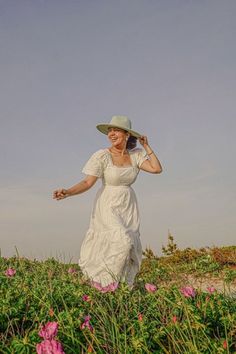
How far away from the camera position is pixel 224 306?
4914 mm

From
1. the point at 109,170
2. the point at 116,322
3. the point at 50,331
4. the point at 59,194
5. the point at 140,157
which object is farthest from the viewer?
the point at 140,157

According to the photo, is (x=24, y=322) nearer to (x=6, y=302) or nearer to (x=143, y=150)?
(x=6, y=302)

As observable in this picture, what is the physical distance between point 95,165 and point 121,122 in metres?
0.82

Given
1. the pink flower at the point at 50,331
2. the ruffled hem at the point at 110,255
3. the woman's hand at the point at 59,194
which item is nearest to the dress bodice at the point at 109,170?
the woman's hand at the point at 59,194

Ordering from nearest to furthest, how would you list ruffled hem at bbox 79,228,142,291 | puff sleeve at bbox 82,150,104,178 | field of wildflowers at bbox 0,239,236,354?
field of wildflowers at bbox 0,239,236,354 < ruffled hem at bbox 79,228,142,291 < puff sleeve at bbox 82,150,104,178

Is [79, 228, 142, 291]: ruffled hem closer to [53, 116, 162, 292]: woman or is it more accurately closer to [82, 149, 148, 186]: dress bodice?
[53, 116, 162, 292]: woman

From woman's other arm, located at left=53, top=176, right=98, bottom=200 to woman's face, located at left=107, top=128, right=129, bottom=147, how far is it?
65 cm

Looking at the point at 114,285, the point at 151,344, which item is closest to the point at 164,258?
the point at 114,285

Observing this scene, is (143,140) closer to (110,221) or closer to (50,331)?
(110,221)

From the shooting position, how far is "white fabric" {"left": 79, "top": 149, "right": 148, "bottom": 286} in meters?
7.38

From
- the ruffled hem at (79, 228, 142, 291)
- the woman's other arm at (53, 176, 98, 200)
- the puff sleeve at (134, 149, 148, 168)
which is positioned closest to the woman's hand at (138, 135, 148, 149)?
the puff sleeve at (134, 149, 148, 168)

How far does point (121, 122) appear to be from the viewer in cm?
791

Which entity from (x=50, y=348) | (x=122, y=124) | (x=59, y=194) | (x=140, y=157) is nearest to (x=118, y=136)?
(x=122, y=124)

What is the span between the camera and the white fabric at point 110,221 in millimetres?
7379
